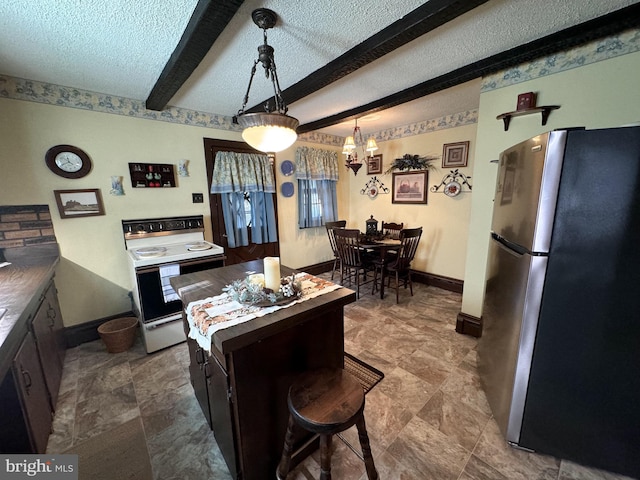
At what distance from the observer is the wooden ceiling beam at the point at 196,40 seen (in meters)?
1.17

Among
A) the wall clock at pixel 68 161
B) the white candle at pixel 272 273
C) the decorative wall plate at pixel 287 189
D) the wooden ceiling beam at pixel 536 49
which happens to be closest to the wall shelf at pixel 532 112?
the wooden ceiling beam at pixel 536 49

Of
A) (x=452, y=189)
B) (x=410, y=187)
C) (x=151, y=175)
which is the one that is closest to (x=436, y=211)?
(x=452, y=189)

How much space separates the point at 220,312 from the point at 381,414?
1271 mm

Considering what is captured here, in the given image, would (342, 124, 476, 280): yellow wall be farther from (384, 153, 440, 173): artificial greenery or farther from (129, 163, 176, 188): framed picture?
(129, 163, 176, 188): framed picture

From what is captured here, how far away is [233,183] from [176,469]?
8.59ft

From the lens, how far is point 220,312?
3.55 ft

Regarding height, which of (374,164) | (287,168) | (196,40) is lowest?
(287,168)

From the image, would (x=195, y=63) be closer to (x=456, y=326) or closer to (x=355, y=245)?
(x=355, y=245)

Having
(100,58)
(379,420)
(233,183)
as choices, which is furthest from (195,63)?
(379,420)

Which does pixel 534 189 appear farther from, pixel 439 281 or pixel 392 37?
pixel 439 281

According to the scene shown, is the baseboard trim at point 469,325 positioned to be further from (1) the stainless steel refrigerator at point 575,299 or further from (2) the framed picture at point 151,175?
(2) the framed picture at point 151,175

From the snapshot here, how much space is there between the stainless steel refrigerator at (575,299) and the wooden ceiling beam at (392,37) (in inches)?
30.6

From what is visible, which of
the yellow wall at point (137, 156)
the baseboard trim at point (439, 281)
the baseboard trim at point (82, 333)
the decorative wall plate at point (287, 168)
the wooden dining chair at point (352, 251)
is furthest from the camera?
the decorative wall plate at point (287, 168)

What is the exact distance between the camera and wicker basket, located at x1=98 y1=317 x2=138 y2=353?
7.09 ft
